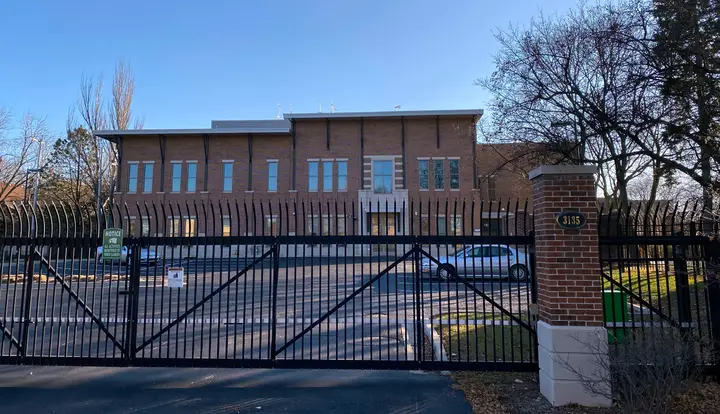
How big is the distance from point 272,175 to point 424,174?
11766 millimetres

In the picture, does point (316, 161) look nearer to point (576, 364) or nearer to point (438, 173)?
point (438, 173)

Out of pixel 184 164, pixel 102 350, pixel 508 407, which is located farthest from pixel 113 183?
pixel 508 407

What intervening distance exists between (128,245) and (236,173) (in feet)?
86.6

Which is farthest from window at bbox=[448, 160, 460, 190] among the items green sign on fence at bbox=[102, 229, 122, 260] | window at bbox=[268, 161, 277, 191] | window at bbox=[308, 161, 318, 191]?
green sign on fence at bbox=[102, 229, 122, 260]

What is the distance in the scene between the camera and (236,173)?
1222 inches

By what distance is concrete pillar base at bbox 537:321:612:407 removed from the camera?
14.8ft

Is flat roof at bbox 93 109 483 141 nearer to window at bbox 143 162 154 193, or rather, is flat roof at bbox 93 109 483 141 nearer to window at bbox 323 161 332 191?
window at bbox 143 162 154 193

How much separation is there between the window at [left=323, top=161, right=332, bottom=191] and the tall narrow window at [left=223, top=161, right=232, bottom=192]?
7394 mm

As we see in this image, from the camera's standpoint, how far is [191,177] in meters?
31.3

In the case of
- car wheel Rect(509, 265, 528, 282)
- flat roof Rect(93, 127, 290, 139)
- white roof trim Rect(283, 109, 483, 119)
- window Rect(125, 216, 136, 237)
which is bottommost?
car wheel Rect(509, 265, 528, 282)

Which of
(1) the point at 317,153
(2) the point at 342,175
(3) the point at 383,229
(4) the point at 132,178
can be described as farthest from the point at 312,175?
(4) the point at 132,178

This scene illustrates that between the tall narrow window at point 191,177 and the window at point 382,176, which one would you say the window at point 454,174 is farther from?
the tall narrow window at point 191,177

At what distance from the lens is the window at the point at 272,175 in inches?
1211

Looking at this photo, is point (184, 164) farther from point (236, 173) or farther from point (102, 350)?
point (102, 350)
